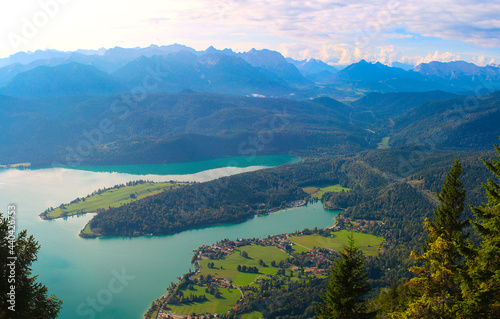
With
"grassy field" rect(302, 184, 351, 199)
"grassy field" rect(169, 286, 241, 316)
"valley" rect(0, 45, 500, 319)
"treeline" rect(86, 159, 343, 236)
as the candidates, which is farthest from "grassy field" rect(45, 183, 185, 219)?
"grassy field" rect(169, 286, 241, 316)

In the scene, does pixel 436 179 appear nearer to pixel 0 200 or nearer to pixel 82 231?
pixel 82 231

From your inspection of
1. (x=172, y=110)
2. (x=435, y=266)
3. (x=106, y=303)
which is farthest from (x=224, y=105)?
(x=435, y=266)

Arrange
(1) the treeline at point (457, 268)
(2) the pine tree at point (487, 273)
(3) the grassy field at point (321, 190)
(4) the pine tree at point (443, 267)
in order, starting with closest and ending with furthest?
(2) the pine tree at point (487, 273)
(1) the treeline at point (457, 268)
(4) the pine tree at point (443, 267)
(3) the grassy field at point (321, 190)

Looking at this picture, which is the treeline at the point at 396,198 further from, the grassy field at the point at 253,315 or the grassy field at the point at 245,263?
the grassy field at the point at 253,315

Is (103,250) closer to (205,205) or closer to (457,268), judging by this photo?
(205,205)

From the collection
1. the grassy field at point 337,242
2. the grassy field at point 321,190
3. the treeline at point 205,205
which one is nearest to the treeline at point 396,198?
the grassy field at point 337,242

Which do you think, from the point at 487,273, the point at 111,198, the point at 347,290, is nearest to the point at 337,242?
the point at 111,198

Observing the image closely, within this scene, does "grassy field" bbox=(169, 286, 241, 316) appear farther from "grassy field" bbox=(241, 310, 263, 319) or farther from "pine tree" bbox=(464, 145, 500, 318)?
"pine tree" bbox=(464, 145, 500, 318)
